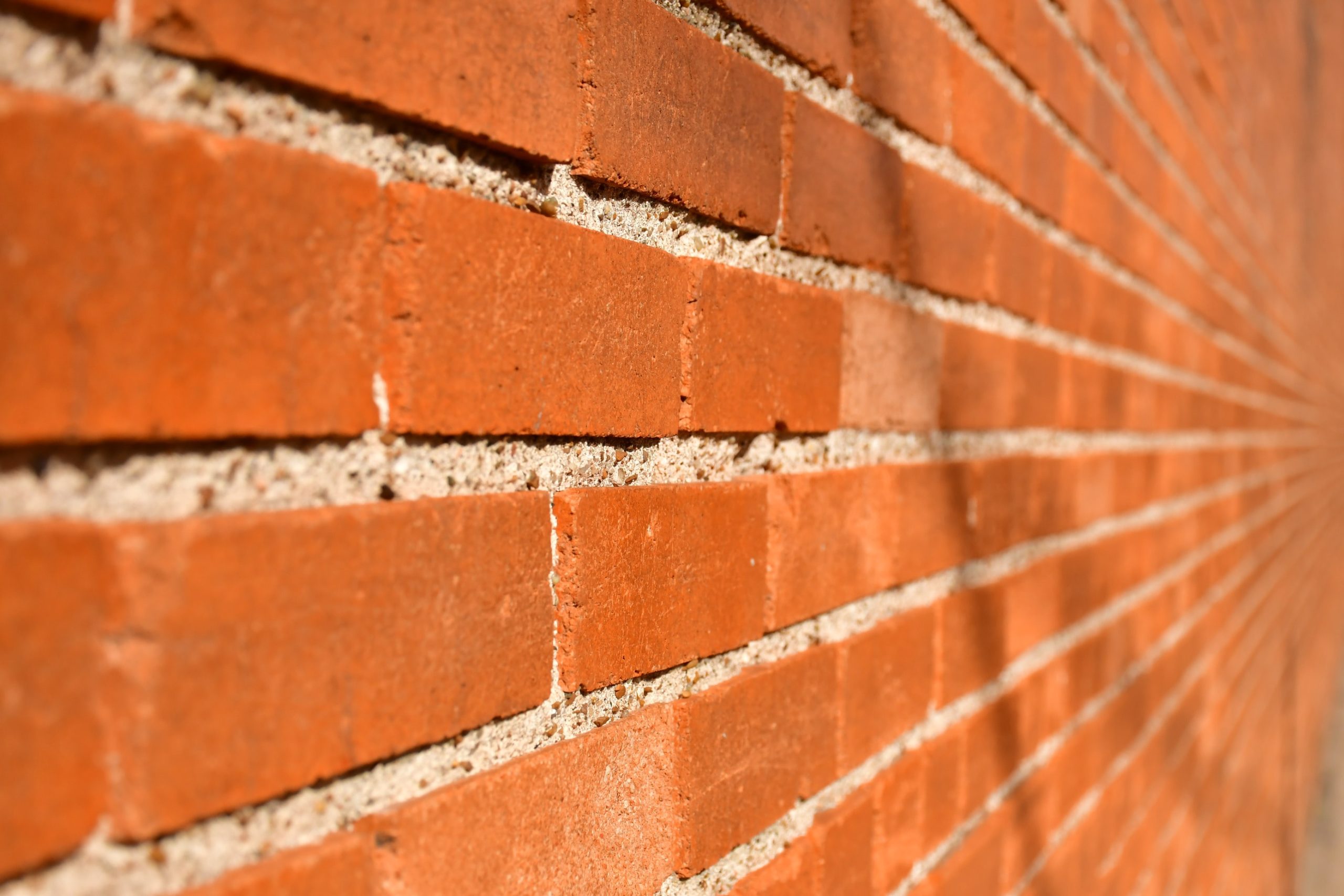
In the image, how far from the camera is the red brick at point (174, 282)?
38cm

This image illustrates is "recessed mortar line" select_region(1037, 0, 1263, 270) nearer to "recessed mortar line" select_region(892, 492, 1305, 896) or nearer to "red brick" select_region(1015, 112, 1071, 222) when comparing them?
"red brick" select_region(1015, 112, 1071, 222)

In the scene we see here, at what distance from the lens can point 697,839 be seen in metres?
0.78

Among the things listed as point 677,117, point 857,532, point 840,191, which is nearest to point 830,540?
point 857,532

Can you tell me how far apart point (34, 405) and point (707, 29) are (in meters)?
0.55

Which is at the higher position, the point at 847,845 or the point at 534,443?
the point at 534,443

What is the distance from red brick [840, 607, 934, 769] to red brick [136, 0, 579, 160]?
0.61 metres

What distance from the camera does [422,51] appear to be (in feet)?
1.72

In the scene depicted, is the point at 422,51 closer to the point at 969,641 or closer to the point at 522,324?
the point at 522,324

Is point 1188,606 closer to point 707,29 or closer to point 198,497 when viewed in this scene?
point 707,29

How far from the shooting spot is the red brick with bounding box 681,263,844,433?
0.76 m

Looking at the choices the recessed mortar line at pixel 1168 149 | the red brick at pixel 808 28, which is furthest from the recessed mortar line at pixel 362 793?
the recessed mortar line at pixel 1168 149

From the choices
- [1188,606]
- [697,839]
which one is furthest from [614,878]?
[1188,606]

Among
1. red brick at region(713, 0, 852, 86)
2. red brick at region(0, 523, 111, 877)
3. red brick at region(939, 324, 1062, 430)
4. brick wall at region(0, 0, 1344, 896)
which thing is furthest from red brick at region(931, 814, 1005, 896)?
red brick at region(0, 523, 111, 877)

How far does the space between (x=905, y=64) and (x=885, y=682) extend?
647 millimetres
